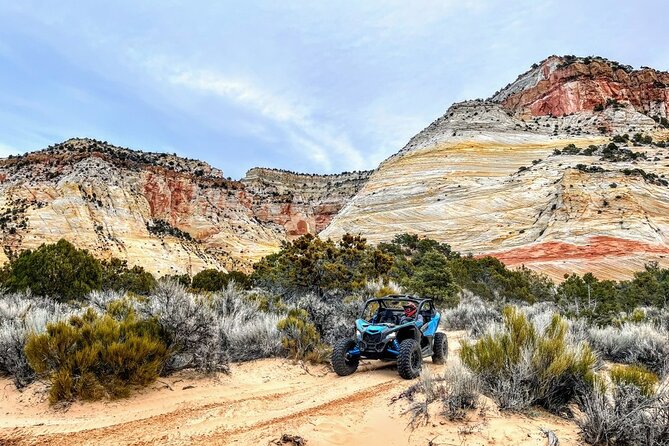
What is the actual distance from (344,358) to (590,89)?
97449 millimetres

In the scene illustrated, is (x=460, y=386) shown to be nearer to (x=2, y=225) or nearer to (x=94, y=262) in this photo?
(x=94, y=262)

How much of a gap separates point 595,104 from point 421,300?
93.2 meters

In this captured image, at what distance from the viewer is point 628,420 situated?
418cm

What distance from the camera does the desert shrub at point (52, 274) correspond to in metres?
16.7

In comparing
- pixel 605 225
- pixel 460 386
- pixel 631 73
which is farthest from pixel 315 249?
pixel 631 73

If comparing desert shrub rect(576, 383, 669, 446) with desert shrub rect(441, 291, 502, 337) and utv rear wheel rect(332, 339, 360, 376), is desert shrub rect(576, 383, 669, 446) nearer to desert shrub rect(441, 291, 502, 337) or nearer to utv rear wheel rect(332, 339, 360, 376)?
utv rear wheel rect(332, 339, 360, 376)

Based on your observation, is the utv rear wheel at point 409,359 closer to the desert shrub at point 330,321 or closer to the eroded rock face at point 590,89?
the desert shrub at point 330,321

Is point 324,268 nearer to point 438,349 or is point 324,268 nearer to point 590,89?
point 438,349

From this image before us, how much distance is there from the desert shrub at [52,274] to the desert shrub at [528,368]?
54.6 feet

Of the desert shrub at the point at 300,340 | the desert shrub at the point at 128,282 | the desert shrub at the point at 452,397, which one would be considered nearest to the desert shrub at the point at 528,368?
the desert shrub at the point at 452,397

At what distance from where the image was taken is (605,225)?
129ft

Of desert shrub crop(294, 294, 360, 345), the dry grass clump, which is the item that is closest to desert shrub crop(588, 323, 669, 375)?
the dry grass clump

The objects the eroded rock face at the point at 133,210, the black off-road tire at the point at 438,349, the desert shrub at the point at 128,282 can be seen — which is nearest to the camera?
the black off-road tire at the point at 438,349

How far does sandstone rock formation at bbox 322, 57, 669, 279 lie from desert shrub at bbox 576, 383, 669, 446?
106 feet
